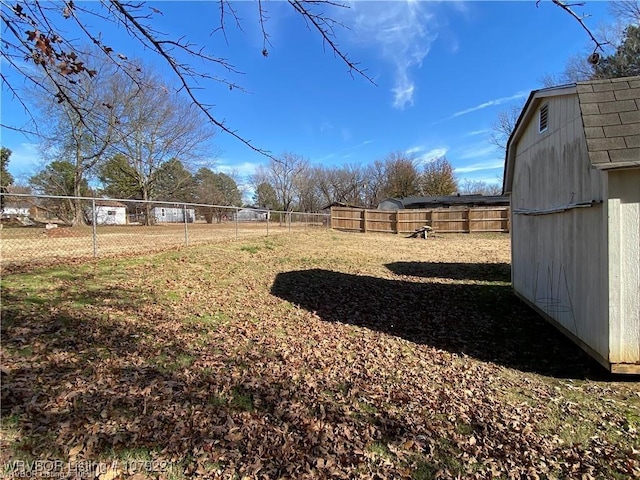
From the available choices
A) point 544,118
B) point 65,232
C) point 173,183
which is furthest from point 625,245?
point 173,183

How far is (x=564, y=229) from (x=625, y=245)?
46.7 inches

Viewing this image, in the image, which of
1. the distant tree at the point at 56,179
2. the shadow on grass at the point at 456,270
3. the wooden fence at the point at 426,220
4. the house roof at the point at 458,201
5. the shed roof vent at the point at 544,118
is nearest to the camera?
the shed roof vent at the point at 544,118

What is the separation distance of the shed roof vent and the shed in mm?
18

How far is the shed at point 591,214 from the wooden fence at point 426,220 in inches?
687

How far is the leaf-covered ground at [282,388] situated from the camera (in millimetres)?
2410

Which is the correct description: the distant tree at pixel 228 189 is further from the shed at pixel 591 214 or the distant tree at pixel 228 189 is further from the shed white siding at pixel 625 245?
the shed white siding at pixel 625 245

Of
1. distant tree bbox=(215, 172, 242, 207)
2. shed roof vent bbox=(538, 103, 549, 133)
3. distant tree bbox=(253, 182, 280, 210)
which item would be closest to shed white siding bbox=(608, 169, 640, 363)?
shed roof vent bbox=(538, 103, 549, 133)

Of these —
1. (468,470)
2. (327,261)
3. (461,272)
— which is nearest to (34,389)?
(468,470)

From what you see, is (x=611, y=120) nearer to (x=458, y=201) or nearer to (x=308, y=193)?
(x=458, y=201)

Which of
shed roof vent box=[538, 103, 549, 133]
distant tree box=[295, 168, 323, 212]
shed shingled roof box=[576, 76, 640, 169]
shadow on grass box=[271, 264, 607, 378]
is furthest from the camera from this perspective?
distant tree box=[295, 168, 323, 212]

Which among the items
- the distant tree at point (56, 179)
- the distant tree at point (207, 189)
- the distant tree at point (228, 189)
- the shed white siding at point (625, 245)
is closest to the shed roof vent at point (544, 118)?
the shed white siding at point (625, 245)

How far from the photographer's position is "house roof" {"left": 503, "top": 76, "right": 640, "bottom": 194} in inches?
145

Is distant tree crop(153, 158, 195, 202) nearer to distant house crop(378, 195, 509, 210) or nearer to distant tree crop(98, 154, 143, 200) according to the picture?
distant tree crop(98, 154, 143, 200)

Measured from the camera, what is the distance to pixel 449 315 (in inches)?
250
